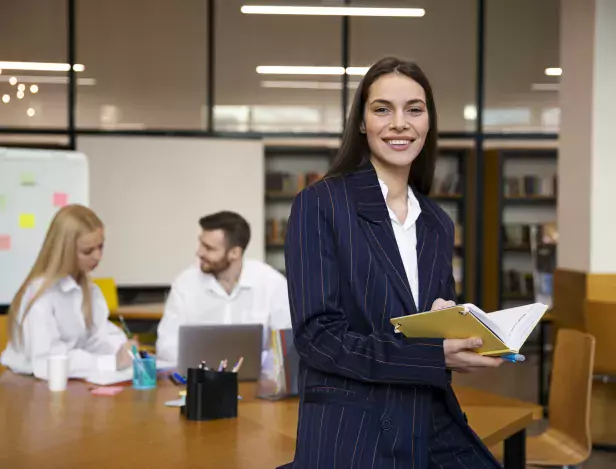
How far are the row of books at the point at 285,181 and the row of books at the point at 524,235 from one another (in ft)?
7.84

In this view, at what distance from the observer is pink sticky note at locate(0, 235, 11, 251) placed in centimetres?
727

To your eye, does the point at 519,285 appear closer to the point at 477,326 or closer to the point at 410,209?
the point at 410,209

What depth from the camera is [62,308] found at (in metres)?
4.07

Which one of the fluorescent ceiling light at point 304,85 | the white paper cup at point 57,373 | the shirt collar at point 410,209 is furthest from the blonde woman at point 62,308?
the fluorescent ceiling light at point 304,85

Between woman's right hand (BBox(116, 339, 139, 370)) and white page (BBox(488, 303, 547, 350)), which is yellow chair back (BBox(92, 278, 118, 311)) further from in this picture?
white page (BBox(488, 303, 547, 350))

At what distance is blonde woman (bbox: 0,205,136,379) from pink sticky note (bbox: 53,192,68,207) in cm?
318

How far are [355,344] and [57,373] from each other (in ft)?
6.77

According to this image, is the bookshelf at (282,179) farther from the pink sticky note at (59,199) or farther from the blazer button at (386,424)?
the blazer button at (386,424)

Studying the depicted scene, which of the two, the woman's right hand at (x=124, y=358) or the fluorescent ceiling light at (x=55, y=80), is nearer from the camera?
the woman's right hand at (x=124, y=358)

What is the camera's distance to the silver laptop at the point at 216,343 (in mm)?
3605

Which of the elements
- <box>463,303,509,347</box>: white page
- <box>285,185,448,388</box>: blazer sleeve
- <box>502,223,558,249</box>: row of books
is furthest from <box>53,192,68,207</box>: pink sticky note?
<box>463,303,509,347</box>: white page

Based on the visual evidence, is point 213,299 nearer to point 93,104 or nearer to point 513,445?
point 513,445

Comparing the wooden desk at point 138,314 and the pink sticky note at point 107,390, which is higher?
the pink sticky note at point 107,390

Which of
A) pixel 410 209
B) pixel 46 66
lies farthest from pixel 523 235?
pixel 410 209
